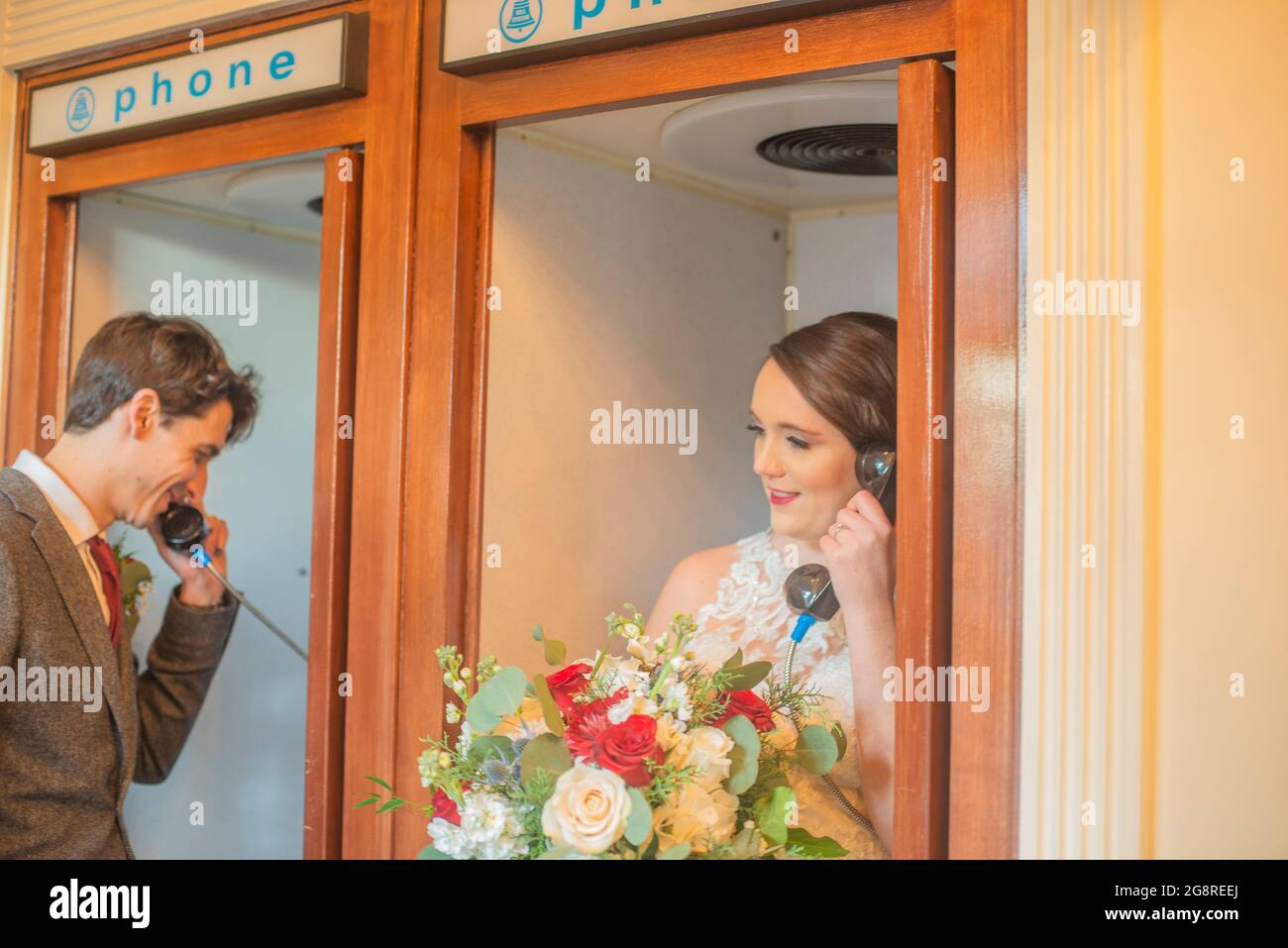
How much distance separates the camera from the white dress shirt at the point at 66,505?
2.11 meters

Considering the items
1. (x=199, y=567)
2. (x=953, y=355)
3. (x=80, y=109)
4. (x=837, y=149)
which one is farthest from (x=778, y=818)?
(x=80, y=109)

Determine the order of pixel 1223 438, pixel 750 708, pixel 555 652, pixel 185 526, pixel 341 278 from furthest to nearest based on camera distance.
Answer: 1. pixel 185 526
2. pixel 341 278
3. pixel 555 652
4. pixel 750 708
5. pixel 1223 438

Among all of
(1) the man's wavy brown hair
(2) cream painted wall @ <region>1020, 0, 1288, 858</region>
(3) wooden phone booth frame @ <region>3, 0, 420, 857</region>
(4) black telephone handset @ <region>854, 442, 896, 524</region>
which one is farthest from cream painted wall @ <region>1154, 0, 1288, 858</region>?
(1) the man's wavy brown hair

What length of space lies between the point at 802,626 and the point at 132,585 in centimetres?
130

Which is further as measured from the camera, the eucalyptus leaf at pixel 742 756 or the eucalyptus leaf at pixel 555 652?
the eucalyptus leaf at pixel 555 652

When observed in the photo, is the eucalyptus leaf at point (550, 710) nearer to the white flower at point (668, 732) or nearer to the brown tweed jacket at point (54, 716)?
the white flower at point (668, 732)

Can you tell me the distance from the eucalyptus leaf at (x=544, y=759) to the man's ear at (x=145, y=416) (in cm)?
112

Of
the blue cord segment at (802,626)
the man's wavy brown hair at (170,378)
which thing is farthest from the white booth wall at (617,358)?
the man's wavy brown hair at (170,378)

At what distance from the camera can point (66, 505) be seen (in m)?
2.12

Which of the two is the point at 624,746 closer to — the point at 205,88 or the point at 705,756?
the point at 705,756

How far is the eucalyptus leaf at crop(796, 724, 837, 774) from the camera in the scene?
1.50m

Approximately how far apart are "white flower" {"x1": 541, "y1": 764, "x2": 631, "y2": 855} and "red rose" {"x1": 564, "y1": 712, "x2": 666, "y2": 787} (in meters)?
0.02

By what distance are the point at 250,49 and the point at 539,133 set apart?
574 millimetres
